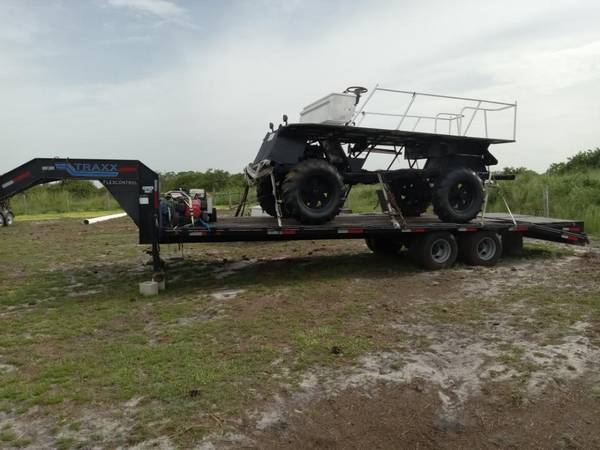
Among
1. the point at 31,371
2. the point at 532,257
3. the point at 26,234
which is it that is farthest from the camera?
the point at 26,234

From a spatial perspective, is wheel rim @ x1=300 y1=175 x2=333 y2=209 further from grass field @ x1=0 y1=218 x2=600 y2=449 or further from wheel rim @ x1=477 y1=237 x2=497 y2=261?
wheel rim @ x1=477 y1=237 x2=497 y2=261

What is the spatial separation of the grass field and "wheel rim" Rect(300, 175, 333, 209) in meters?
1.27

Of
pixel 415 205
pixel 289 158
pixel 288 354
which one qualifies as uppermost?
pixel 289 158

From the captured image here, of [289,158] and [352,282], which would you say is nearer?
[352,282]

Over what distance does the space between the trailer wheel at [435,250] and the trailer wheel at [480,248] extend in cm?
31

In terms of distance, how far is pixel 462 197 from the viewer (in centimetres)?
1008

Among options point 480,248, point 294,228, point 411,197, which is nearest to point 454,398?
point 294,228

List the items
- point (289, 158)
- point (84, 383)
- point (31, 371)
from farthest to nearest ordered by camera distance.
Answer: point (289, 158), point (31, 371), point (84, 383)

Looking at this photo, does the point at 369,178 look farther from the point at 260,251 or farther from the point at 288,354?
the point at 288,354

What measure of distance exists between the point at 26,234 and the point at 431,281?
14426mm

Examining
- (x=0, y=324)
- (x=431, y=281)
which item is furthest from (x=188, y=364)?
(x=431, y=281)

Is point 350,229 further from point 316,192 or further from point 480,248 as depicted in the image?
point 480,248

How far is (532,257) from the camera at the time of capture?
1078 cm

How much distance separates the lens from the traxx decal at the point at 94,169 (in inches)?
298
